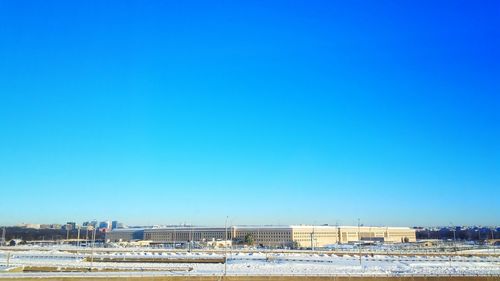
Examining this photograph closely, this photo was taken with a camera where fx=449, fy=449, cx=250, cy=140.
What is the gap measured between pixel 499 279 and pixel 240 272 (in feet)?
79.1

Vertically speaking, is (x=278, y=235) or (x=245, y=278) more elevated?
(x=278, y=235)

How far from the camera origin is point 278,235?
465ft

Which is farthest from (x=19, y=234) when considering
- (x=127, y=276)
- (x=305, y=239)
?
(x=127, y=276)

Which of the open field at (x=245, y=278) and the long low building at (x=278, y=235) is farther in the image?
the long low building at (x=278, y=235)

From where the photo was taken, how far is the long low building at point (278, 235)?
138000 mm

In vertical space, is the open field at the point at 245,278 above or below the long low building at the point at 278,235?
below

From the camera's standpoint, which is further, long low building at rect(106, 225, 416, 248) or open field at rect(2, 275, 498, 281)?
long low building at rect(106, 225, 416, 248)

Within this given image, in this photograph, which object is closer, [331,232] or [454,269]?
[454,269]

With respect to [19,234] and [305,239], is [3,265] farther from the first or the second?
[19,234]

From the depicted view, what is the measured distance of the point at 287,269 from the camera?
46.3 metres

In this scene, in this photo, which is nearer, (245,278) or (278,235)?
(245,278)

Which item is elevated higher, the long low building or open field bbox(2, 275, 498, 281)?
the long low building

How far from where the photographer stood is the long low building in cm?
13800

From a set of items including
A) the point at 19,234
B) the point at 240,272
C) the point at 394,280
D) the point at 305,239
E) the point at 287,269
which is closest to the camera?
the point at 394,280
